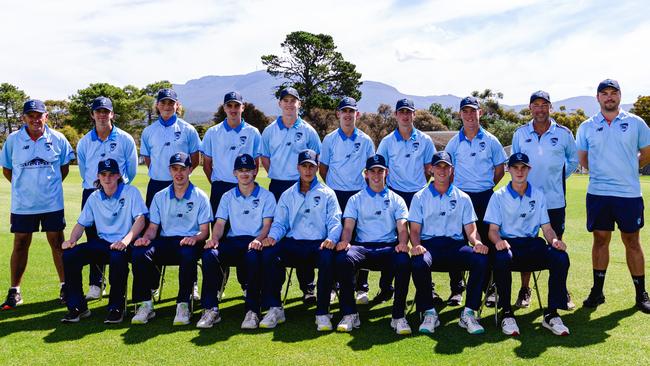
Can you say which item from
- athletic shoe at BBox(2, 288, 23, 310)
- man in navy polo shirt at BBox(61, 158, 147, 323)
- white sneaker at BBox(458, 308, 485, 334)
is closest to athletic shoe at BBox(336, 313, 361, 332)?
white sneaker at BBox(458, 308, 485, 334)

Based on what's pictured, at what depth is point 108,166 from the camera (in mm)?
5723

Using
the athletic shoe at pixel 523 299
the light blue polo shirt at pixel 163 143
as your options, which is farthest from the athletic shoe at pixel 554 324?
the light blue polo shirt at pixel 163 143

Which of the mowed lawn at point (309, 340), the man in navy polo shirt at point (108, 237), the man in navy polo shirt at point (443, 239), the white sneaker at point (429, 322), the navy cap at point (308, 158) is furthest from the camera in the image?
the navy cap at point (308, 158)

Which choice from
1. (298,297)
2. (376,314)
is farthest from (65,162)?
(376,314)

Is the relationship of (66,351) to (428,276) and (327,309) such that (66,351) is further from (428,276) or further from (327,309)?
(428,276)

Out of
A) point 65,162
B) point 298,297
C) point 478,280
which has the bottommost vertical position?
point 298,297

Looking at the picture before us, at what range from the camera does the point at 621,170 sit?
6.01 meters

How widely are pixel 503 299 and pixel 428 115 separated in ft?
234

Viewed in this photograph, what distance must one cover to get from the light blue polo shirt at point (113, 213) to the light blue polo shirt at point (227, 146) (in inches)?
41.0

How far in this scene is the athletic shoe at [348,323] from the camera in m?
5.14

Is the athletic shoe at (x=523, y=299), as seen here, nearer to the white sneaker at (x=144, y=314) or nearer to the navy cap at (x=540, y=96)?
the navy cap at (x=540, y=96)

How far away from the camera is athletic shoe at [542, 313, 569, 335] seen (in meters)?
4.98

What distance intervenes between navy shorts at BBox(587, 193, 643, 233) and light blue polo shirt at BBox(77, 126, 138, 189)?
17.3 feet

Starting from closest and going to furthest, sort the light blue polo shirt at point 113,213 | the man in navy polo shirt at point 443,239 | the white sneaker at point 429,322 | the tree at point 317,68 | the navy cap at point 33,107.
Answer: the white sneaker at point 429,322 → the man in navy polo shirt at point 443,239 → the light blue polo shirt at point 113,213 → the navy cap at point 33,107 → the tree at point 317,68
